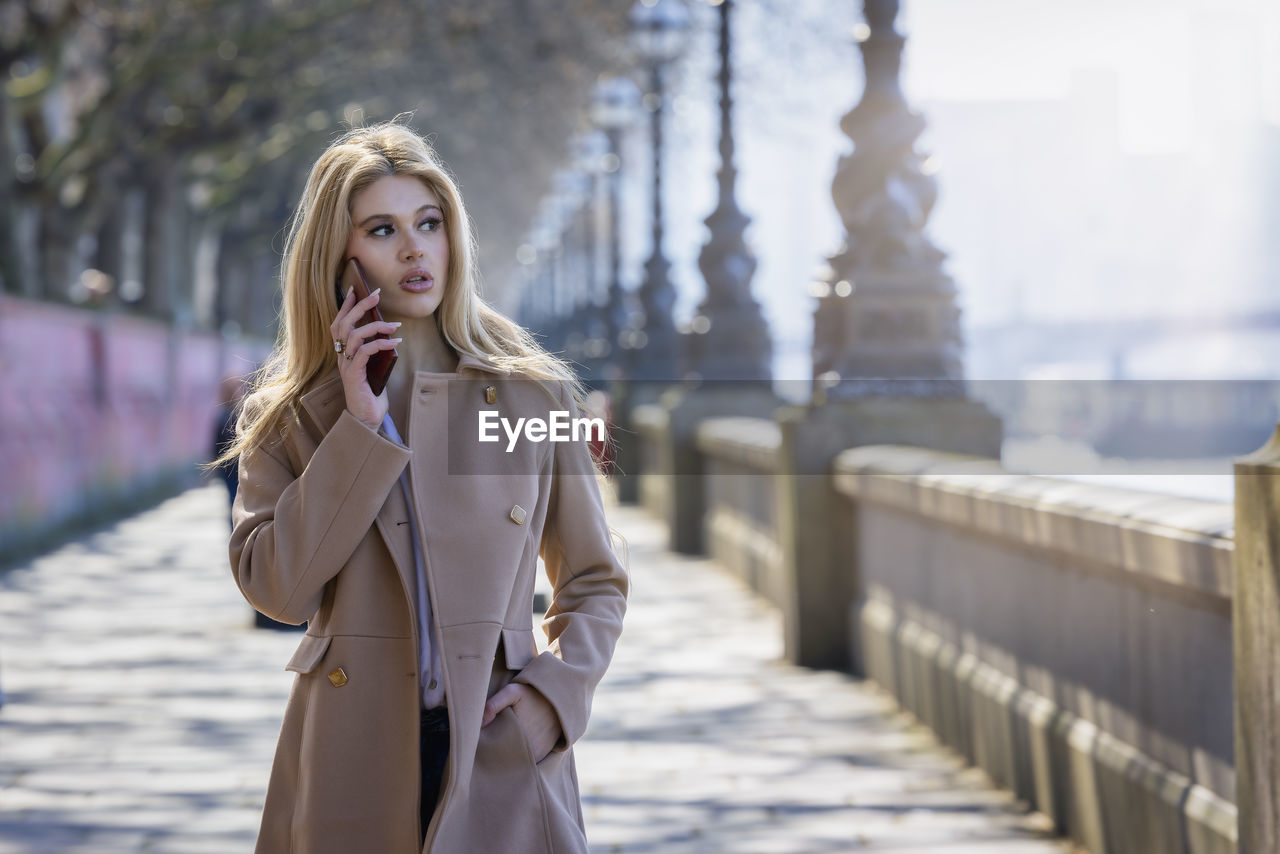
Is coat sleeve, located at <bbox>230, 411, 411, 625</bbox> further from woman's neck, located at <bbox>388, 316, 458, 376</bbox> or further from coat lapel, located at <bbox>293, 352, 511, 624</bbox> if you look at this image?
woman's neck, located at <bbox>388, 316, 458, 376</bbox>

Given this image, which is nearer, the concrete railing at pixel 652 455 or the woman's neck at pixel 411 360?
the woman's neck at pixel 411 360

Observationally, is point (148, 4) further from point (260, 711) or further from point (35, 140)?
point (260, 711)

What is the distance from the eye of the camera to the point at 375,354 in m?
2.75

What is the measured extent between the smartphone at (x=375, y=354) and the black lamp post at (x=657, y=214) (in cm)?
1674

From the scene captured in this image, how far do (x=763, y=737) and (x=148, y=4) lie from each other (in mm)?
15943

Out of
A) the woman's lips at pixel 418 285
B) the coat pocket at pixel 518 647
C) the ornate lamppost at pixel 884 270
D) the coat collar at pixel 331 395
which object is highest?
the ornate lamppost at pixel 884 270

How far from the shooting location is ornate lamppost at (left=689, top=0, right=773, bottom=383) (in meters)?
16.6

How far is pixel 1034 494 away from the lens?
6137mm

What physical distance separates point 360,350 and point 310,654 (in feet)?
1.75

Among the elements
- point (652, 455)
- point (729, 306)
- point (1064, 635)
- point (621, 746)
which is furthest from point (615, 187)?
point (1064, 635)

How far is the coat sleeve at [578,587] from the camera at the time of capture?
2.90 metres

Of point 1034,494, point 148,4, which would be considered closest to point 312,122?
point 148,4

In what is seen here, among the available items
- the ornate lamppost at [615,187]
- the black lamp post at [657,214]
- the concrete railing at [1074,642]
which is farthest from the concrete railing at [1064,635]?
the ornate lamppost at [615,187]

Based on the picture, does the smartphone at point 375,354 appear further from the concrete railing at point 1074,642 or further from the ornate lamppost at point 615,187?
the ornate lamppost at point 615,187
